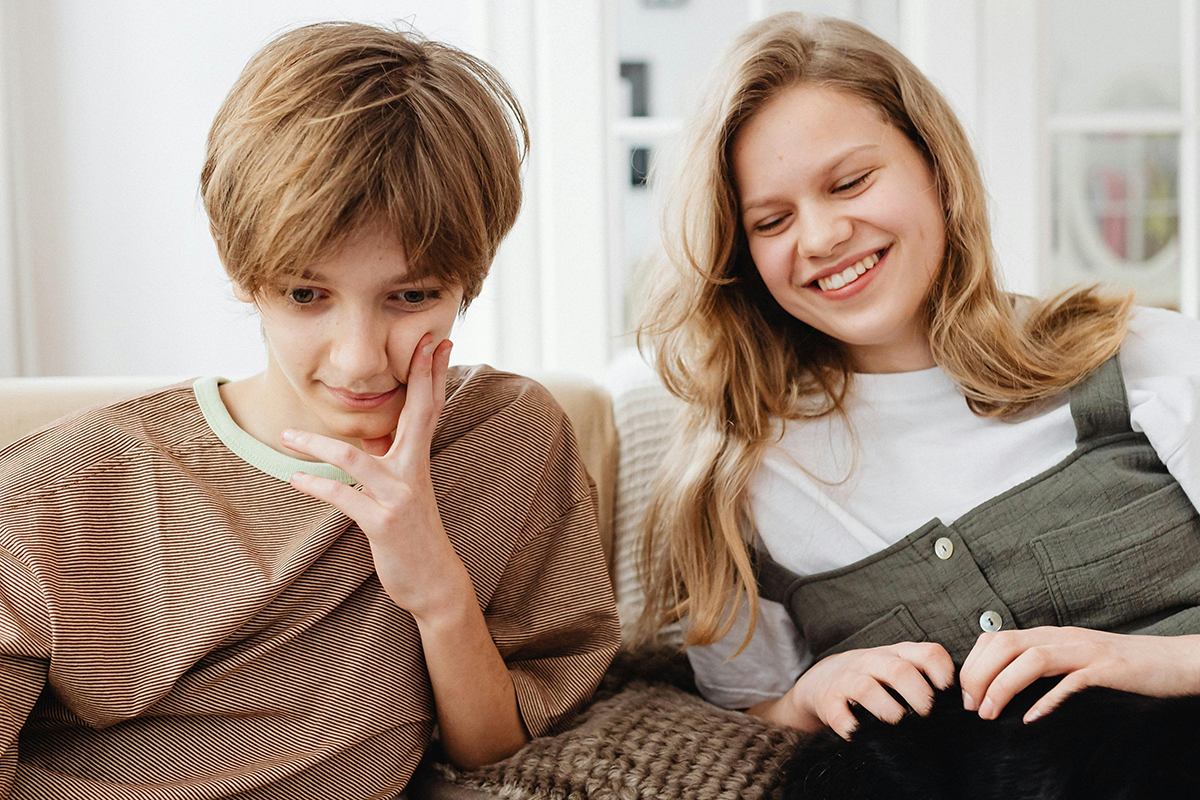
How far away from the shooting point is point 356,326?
777mm

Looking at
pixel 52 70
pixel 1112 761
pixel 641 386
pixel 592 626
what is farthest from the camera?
pixel 52 70

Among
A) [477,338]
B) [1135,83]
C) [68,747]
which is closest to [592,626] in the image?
[68,747]

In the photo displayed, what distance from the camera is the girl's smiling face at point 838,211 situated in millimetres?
1070

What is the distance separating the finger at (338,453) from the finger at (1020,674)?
56cm

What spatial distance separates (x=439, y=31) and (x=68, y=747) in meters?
1.33

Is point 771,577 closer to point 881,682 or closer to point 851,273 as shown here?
point 881,682

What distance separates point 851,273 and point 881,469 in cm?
24

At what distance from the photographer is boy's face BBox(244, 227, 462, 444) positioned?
2.53 feet

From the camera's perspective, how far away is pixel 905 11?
1.86 meters

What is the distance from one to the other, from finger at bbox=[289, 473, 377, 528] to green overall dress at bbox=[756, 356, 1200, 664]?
0.55 meters

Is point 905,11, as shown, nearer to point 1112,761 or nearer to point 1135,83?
point 1135,83

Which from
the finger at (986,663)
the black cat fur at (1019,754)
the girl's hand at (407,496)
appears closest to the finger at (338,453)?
the girl's hand at (407,496)

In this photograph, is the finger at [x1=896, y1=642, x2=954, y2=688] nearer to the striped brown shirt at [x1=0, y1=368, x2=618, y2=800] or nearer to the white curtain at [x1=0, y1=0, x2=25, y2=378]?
the striped brown shirt at [x1=0, y1=368, x2=618, y2=800]

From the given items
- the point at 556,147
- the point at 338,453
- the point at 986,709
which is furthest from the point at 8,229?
the point at 986,709
